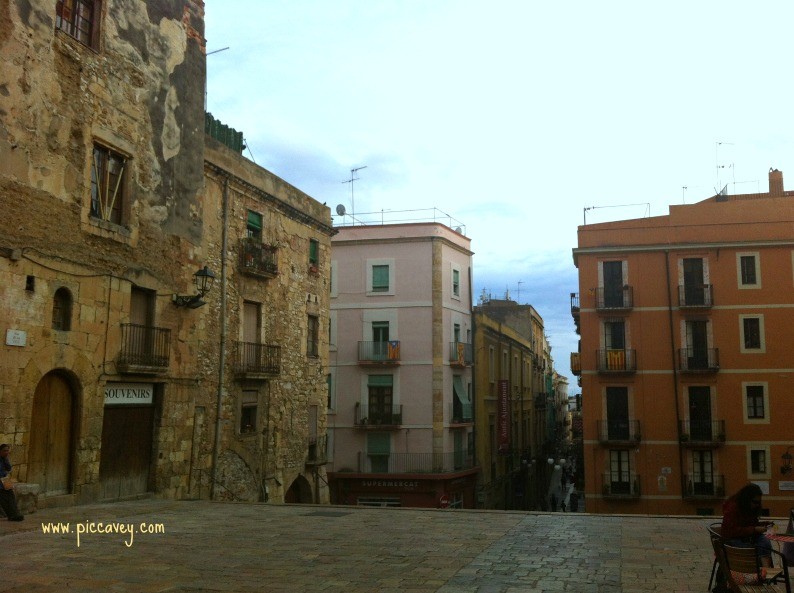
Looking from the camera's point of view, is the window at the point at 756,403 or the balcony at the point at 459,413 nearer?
the window at the point at 756,403

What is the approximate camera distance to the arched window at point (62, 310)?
14.0 m

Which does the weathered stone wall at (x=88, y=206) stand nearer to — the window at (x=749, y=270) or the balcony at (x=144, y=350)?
the balcony at (x=144, y=350)

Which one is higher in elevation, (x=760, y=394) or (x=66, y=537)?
(x=760, y=394)

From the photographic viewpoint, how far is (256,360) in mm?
20859

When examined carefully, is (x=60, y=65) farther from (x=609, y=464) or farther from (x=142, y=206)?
(x=609, y=464)

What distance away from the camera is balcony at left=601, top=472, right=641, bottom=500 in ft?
97.1

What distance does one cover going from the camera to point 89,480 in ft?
48.1

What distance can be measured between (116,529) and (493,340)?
30755 mm

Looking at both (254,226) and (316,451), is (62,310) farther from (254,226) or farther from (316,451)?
(316,451)

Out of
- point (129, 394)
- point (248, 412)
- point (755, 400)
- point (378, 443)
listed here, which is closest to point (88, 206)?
point (129, 394)

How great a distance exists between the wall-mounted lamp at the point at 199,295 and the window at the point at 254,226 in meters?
3.36

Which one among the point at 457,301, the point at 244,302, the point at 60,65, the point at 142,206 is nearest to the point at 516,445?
the point at 457,301

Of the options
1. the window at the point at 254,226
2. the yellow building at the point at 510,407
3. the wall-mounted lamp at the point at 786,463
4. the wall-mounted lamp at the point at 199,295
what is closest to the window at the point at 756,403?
the wall-mounted lamp at the point at 786,463

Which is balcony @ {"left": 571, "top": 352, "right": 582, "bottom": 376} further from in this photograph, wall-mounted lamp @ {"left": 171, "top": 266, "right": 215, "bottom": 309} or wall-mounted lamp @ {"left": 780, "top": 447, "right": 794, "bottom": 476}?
wall-mounted lamp @ {"left": 171, "top": 266, "right": 215, "bottom": 309}
